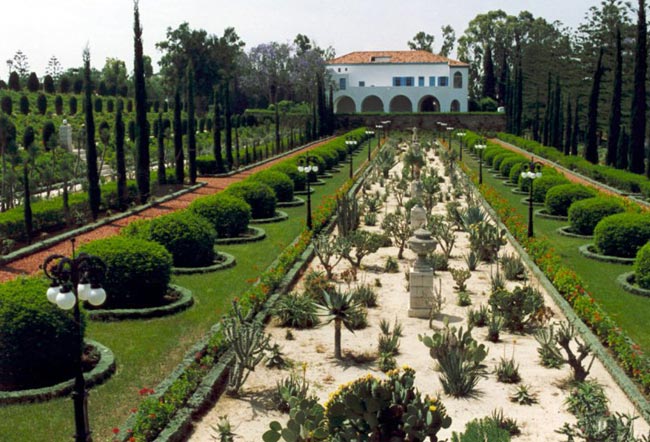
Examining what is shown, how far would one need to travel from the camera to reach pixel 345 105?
84812 mm

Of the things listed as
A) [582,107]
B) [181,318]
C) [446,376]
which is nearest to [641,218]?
[446,376]

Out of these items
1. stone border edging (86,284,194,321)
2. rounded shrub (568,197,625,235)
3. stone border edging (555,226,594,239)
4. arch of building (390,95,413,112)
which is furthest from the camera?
arch of building (390,95,413,112)

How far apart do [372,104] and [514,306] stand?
245ft

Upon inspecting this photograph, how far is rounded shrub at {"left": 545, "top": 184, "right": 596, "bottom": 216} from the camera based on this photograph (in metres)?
21.1

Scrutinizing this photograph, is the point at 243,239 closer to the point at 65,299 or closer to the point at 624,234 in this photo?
the point at 624,234

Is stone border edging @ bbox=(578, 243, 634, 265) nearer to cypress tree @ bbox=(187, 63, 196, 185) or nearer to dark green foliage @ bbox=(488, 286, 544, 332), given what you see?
dark green foliage @ bbox=(488, 286, 544, 332)

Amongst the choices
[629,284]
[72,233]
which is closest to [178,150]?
[72,233]

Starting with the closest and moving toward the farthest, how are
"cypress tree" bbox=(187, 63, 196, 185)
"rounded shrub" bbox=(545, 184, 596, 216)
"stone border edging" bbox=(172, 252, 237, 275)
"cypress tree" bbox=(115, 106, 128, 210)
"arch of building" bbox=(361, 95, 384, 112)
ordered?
"stone border edging" bbox=(172, 252, 237, 275) < "rounded shrub" bbox=(545, 184, 596, 216) < "cypress tree" bbox=(115, 106, 128, 210) < "cypress tree" bbox=(187, 63, 196, 185) < "arch of building" bbox=(361, 95, 384, 112)

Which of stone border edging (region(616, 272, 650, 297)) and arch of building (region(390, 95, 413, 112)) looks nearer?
stone border edging (region(616, 272, 650, 297))

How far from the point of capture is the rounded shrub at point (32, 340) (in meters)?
8.67

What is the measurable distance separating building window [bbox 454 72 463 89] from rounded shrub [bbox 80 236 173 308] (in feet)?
243

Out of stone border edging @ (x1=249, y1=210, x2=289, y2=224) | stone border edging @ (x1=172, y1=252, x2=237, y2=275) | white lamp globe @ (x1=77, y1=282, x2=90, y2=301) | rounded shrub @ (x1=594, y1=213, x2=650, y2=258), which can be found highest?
white lamp globe @ (x1=77, y1=282, x2=90, y2=301)

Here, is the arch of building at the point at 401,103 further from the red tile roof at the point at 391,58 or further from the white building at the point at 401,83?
the red tile roof at the point at 391,58

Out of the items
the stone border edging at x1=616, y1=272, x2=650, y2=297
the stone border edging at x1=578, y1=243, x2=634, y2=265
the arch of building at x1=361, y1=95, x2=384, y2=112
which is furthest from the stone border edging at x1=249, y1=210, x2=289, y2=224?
the arch of building at x1=361, y1=95, x2=384, y2=112
